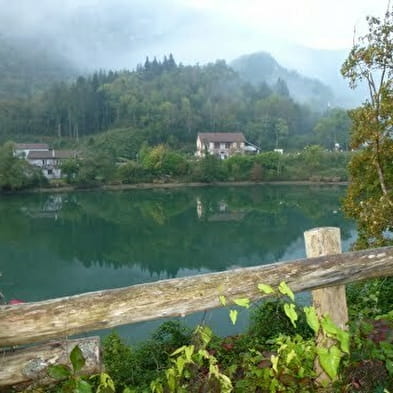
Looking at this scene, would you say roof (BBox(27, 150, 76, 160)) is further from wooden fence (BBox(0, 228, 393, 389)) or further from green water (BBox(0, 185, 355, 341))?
wooden fence (BBox(0, 228, 393, 389))

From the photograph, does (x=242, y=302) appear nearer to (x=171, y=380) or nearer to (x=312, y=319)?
(x=312, y=319)

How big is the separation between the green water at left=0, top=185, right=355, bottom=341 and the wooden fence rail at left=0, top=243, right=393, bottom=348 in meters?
7.06

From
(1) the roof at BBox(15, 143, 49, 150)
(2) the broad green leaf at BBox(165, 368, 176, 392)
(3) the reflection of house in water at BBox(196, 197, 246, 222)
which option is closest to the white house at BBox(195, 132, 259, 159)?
(1) the roof at BBox(15, 143, 49, 150)

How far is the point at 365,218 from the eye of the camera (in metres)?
6.48

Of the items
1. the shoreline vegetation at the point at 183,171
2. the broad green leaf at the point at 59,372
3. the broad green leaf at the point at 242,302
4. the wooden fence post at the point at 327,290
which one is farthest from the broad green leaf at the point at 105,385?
the shoreline vegetation at the point at 183,171

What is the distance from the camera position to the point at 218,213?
108ft

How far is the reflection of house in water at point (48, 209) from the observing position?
32.4 metres

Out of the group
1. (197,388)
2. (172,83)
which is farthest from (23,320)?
(172,83)

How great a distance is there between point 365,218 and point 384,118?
5.58 ft

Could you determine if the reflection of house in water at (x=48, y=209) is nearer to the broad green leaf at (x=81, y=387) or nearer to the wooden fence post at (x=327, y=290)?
the wooden fence post at (x=327, y=290)

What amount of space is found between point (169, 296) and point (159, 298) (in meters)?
0.04

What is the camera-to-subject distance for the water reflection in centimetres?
1747

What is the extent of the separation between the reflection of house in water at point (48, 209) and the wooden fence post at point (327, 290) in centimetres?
3179

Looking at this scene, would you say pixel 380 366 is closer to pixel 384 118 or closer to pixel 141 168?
pixel 384 118
